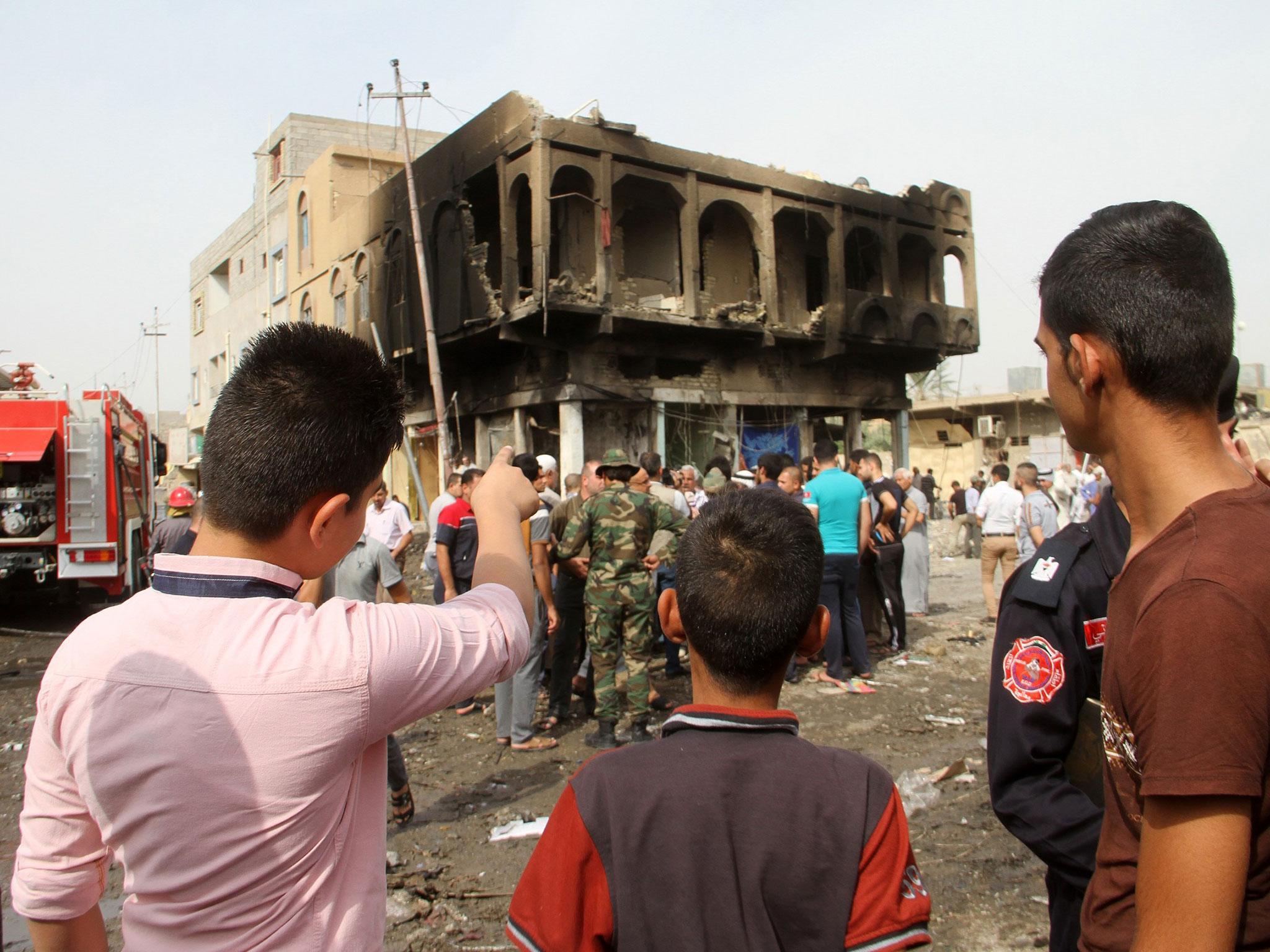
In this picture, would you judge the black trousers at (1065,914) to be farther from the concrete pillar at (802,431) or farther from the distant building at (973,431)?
the distant building at (973,431)

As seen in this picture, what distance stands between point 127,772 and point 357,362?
2.10 feet

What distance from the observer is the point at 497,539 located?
1413 millimetres

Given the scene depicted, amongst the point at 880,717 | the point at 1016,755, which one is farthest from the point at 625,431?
the point at 1016,755

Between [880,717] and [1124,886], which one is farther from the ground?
[1124,886]

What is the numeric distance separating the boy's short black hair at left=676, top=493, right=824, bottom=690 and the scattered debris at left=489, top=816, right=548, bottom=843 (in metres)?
3.19

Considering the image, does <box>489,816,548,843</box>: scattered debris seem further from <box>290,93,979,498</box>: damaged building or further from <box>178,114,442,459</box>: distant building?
<box>178,114,442,459</box>: distant building

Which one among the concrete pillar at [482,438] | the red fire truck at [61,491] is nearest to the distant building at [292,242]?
the concrete pillar at [482,438]

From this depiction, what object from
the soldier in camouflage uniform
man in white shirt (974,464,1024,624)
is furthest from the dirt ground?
man in white shirt (974,464,1024,624)

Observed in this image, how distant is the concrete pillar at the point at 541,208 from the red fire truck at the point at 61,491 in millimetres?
6688

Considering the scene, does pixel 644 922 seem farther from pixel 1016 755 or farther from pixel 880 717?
pixel 880 717

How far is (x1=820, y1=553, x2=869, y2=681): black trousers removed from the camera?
696cm

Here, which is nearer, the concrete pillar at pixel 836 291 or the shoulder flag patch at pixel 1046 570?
the shoulder flag patch at pixel 1046 570

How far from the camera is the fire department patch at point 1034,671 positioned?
5.61 feet

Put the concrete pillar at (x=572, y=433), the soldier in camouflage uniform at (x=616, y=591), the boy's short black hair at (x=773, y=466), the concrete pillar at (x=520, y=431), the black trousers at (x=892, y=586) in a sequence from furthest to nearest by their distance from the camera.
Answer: the concrete pillar at (x=520, y=431) → the concrete pillar at (x=572, y=433) → the black trousers at (x=892, y=586) → the boy's short black hair at (x=773, y=466) → the soldier in camouflage uniform at (x=616, y=591)
